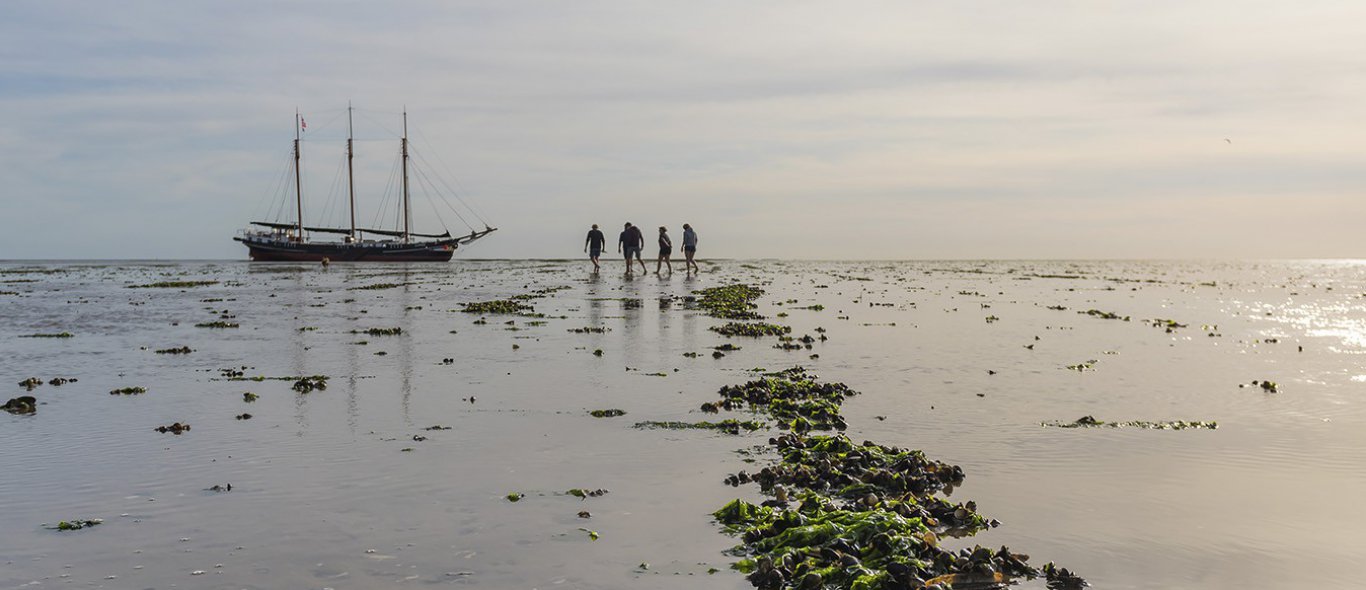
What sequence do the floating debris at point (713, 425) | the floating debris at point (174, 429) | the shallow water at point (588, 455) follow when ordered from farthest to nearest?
the floating debris at point (713, 425)
the floating debris at point (174, 429)
the shallow water at point (588, 455)

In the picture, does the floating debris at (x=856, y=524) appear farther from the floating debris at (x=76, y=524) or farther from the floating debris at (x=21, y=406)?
the floating debris at (x=21, y=406)

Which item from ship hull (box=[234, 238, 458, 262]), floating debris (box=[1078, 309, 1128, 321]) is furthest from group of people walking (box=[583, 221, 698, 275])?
ship hull (box=[234, 238, 458, 262])

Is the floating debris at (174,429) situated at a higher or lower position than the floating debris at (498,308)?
lower

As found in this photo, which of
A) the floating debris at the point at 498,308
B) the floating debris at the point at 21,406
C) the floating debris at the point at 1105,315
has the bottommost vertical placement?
the floating debris at the point at 21,406

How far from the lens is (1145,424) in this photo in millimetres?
11500

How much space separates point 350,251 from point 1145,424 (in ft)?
341

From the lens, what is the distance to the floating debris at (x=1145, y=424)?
1128 cm

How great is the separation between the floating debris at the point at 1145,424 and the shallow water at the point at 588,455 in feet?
0.99

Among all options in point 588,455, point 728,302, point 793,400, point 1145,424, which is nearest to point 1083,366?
A: point 1145,424

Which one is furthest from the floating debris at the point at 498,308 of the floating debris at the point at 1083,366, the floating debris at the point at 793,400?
the floating debris at the point at 1083,366

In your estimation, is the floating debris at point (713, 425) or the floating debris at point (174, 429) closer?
the floating debris at point (174, 429)

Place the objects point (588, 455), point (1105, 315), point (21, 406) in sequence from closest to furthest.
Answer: point (588, 455) < point (21, 406) < point (1105, 315)

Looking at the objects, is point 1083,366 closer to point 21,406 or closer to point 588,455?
point 588,455

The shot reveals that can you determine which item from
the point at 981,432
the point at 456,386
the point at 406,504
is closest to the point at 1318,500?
the point at 981,432
